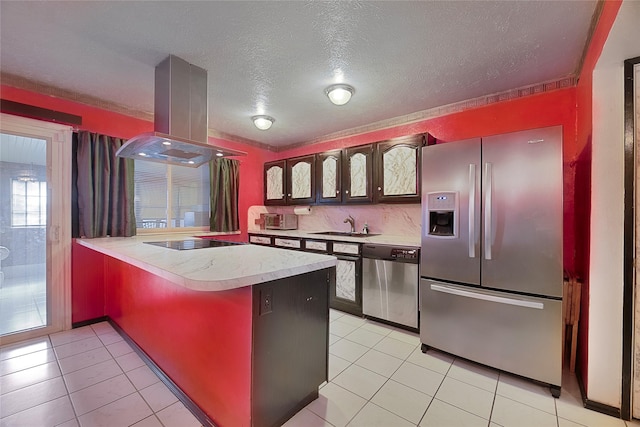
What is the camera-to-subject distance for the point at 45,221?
271 cm

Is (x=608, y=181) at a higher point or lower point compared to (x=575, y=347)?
higher

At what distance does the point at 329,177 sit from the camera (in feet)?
12.5

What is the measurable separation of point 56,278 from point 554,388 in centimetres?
445

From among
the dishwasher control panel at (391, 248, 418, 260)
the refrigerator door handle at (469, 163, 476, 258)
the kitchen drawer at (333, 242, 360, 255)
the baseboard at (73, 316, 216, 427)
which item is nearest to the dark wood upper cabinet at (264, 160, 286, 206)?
the kitchen drawer at (333, 242, 360, 255)

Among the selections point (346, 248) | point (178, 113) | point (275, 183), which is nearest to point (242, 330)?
point (178, 113)

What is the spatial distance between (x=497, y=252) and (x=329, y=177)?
7.47 ft

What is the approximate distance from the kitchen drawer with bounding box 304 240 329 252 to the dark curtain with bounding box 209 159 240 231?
1.28 metres

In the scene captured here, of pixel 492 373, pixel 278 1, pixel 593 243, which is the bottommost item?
pixel 492 373

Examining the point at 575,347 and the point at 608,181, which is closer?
the point at 608,181

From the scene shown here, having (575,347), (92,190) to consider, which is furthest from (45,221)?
(575,347)

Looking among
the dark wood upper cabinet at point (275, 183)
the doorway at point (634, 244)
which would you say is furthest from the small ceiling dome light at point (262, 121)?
the doorway at point (634, 244)

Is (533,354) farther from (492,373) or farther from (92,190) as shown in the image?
(92,190)

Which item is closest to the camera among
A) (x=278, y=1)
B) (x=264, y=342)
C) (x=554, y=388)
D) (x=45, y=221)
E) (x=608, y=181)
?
(x=264, y=342)

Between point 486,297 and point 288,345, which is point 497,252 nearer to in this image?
point 486,297
